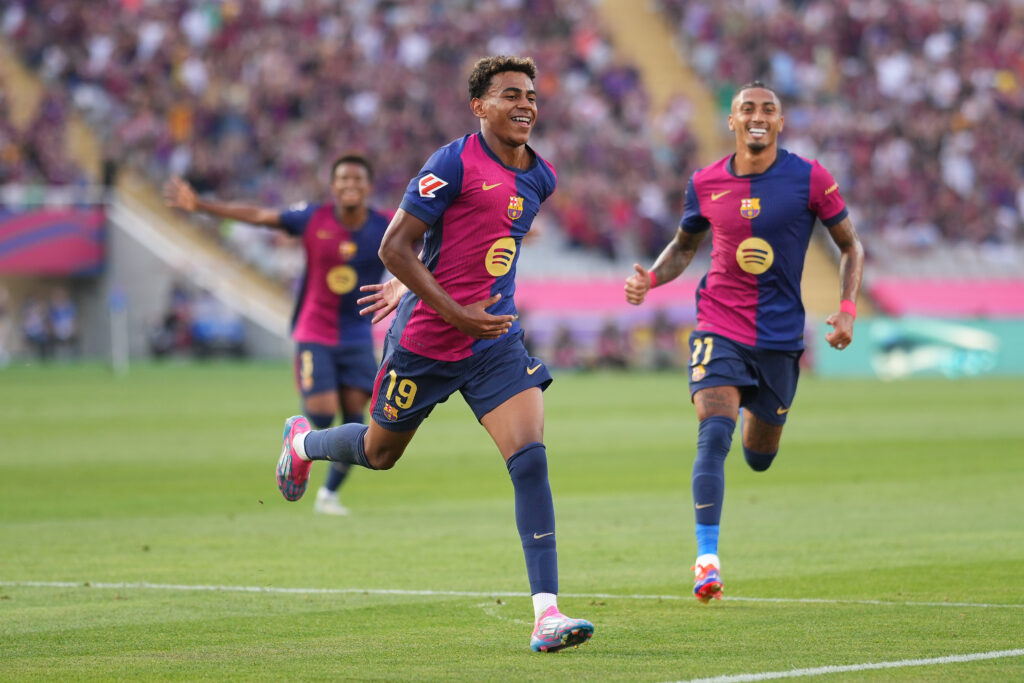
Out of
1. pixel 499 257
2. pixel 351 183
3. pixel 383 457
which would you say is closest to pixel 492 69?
pixel 499 257

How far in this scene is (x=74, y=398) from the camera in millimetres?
27250

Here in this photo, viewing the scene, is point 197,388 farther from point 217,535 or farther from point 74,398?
point 217,535

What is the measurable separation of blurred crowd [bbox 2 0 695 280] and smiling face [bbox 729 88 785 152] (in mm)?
29129

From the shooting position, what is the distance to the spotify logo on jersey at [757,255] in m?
9.35

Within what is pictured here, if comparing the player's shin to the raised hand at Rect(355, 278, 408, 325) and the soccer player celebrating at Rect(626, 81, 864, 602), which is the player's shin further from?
the raised hand at Rect(355, 278, 408, 325)

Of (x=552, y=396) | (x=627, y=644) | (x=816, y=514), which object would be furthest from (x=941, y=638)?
(x=552, y=396)

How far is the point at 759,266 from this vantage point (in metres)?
9.36

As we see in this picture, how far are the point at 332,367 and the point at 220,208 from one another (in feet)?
5.59

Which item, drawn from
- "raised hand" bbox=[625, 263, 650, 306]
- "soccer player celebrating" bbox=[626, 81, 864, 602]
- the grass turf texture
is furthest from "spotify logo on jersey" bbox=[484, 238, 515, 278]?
"soccer player celebrating" bbox=[626, 81, 864, 602]

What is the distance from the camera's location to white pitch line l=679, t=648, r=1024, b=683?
6047 millimetres

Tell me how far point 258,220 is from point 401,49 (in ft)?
98.0

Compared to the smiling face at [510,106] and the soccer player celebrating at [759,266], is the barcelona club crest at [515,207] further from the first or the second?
the soccer player celebrating at [759,266]

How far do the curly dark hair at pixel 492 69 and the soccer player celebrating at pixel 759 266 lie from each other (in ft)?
7.01

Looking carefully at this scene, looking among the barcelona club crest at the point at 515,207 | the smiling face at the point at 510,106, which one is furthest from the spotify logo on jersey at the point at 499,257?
the smiling face at the point at 510,106
